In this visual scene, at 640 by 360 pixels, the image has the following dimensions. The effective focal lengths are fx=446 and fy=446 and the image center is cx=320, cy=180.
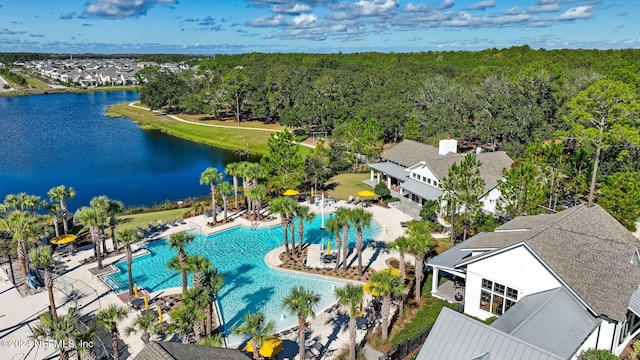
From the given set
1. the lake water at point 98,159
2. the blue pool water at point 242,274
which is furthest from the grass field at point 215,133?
the blue pool water at point 242,274

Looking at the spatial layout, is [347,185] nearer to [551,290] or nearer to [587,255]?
[587,255]

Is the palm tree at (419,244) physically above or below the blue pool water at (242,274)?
above

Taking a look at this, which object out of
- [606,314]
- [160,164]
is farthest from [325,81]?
[606,314]

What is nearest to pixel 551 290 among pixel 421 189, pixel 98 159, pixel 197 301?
pixel 197 301

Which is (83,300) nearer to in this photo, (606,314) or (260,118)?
(606,314)

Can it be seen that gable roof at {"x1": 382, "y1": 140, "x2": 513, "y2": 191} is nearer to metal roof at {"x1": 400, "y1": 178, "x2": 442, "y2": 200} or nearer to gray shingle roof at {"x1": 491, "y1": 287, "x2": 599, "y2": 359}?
metal roof at {"x1": 400, "y1": 178, "x2": 442, "y2": 200}

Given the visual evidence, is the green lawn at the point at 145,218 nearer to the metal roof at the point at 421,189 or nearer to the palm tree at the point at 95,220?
the palm tree at the point at 95,220
